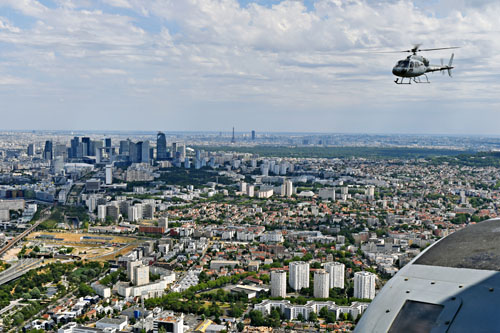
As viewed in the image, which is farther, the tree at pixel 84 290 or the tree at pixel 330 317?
the tree at pixel 84 290

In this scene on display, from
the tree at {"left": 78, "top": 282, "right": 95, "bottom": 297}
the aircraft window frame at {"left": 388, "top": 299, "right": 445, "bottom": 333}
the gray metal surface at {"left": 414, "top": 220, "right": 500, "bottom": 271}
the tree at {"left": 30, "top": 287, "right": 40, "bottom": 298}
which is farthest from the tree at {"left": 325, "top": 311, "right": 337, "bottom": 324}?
the aircraft window frame at {"left": 388, "top": 299, "right": 445, "bottom": 333}

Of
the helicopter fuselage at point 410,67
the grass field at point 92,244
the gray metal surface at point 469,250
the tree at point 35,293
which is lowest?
the grass field at point 92,244

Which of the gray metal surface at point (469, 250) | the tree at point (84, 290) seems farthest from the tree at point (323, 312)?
the gray metal surface at point (469, 250)

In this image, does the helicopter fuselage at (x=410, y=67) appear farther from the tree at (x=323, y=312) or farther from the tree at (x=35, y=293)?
the tree at (x=35, y=293)

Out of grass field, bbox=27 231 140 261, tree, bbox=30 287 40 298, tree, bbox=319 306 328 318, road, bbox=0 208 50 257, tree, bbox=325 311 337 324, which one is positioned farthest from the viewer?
road, bbox=0 208 50 257

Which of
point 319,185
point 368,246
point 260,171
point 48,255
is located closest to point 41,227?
point 48,255

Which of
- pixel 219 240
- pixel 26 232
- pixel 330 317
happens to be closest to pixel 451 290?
pixel 330 317

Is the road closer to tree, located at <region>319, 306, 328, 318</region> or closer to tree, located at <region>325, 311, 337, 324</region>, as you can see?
tree, located at <region>319, 306, 328, 318</region>

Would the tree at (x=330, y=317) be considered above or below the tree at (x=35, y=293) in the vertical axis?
Answer: above
